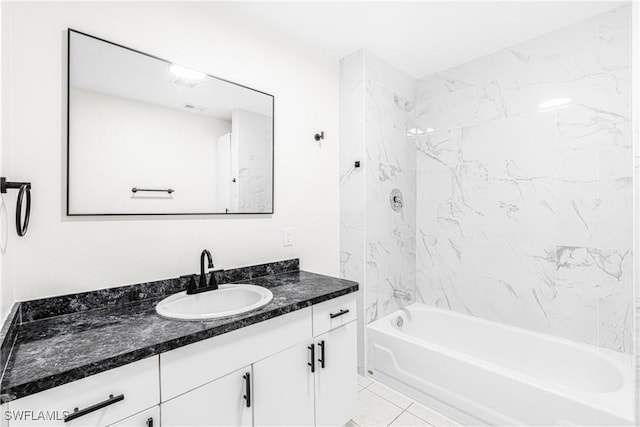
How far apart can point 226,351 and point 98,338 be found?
1.38ft

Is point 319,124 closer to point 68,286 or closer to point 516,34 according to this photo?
point 516,34

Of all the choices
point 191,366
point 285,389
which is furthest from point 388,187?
point 191,366

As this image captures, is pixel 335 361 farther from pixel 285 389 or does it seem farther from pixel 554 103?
pixel 554 103

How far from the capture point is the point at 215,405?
3.57 feet

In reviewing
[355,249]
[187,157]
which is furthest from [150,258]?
[355,249]

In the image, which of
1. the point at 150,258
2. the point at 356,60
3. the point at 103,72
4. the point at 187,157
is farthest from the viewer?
the point at 356,60

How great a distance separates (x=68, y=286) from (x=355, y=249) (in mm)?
1699

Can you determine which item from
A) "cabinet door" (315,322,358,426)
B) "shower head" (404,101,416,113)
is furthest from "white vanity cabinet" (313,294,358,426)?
"shower head" (404,101,416,113)

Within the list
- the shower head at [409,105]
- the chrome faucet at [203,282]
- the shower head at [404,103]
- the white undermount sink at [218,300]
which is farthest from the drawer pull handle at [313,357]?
the shower head at [409,105]

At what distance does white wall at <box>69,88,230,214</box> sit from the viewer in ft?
4.18

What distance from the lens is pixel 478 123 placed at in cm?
241

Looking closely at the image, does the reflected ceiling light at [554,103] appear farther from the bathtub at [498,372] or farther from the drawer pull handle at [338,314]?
the drawer pull handle at [338,314]

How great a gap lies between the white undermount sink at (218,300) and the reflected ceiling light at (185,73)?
112 cm

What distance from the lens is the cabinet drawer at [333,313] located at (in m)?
1.46
